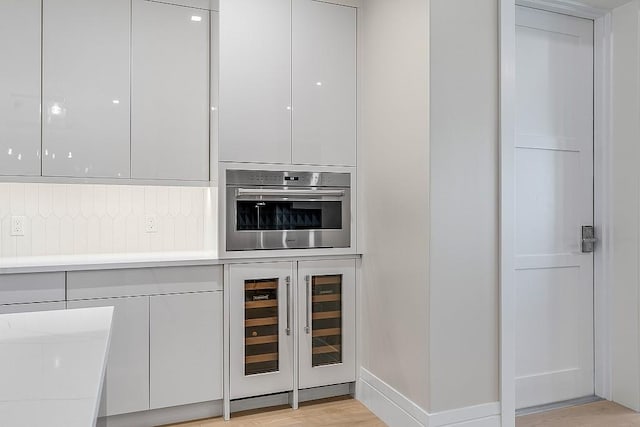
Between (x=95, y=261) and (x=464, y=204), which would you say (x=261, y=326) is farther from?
(x=464, y=204)

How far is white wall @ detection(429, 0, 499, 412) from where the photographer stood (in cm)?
232

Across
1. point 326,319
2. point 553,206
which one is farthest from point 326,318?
point 553,206

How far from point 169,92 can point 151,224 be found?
0.85 m

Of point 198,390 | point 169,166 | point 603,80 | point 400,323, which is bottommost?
point 198,390

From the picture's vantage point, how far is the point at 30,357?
1.02 metres

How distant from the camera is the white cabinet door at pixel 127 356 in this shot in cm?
246

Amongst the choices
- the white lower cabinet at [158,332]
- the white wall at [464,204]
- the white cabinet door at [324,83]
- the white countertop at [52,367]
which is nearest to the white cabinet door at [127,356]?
the white lower cabinet at [158,332]

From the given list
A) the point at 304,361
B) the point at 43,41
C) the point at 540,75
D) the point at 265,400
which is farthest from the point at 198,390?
the point at 540,75

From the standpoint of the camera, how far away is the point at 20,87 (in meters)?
2.47

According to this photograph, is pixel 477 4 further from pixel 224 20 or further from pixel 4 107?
pixel 4 107

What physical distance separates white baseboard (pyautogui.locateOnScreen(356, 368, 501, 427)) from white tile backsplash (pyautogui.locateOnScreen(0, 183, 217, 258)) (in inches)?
52.1

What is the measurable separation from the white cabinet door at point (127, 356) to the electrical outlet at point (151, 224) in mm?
660

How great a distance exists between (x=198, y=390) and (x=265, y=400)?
16.9 inches

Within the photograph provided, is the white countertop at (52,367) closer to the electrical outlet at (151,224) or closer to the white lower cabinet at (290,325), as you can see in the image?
the white lower cabinet at (290,325)
